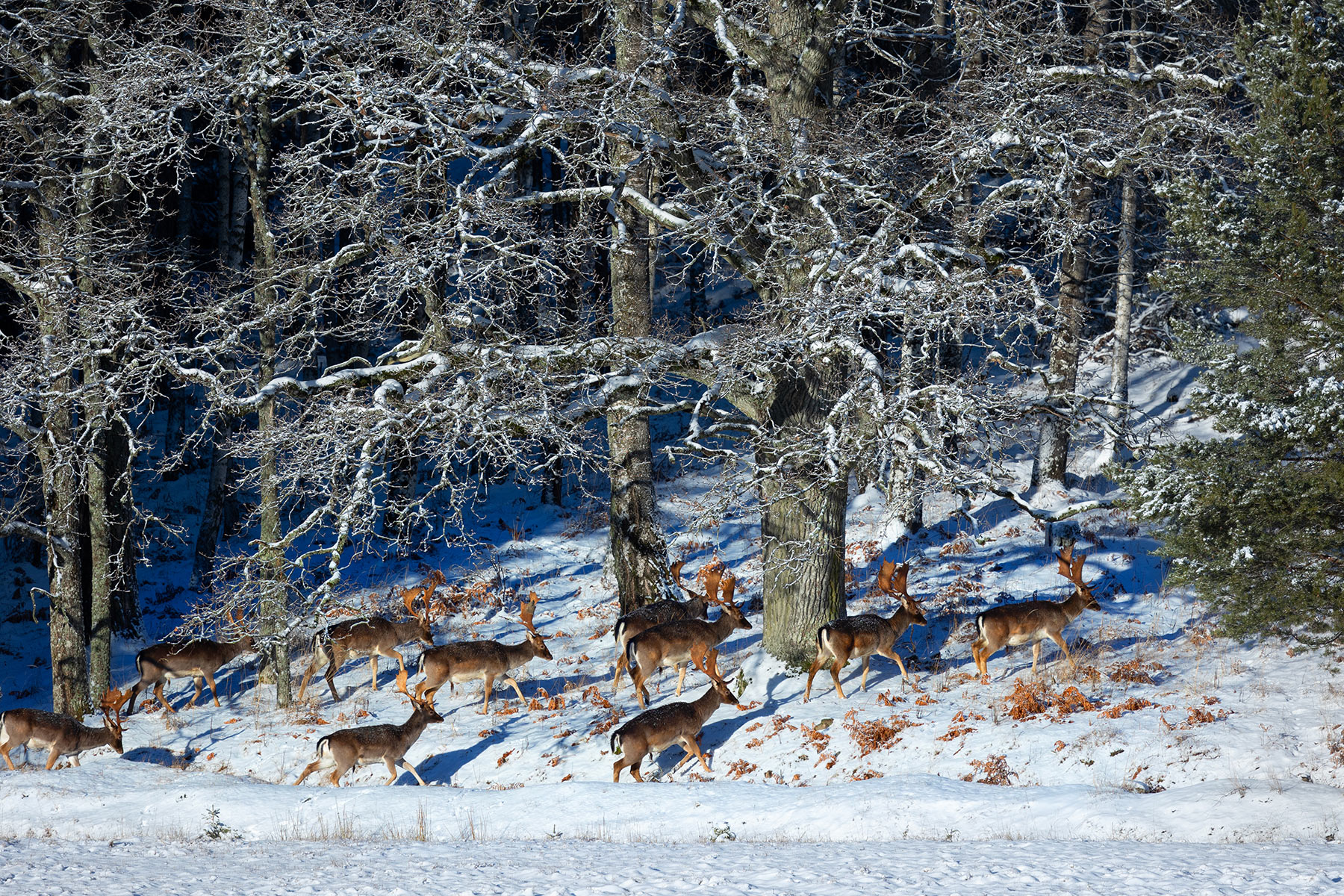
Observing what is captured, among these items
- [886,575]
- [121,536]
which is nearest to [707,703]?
[886,575]

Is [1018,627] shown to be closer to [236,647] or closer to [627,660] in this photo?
[627,660]

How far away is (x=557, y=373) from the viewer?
37.8 feet

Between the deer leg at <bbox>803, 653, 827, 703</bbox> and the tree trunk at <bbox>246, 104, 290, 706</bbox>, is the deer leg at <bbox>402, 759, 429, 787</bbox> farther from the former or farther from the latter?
the deer leg at <bbox>803, 653, 827, 703</bbox>

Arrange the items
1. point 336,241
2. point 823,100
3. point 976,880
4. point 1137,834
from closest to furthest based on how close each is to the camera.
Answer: point 976,880, point 1137,834, point 823,100, point 336,241

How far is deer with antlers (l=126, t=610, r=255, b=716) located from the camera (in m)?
13.9

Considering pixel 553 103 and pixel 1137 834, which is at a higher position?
pixel 553 103

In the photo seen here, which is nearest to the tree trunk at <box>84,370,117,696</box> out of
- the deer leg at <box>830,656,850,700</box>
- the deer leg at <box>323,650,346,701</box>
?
the deer leg at <box>323,650,346,701</box>

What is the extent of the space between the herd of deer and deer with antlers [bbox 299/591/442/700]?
0.02 metres

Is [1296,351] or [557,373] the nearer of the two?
[1296,351]

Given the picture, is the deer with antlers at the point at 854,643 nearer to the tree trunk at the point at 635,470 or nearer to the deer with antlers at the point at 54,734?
the tree trunk at the point at 635,470

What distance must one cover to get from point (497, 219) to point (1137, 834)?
306 inches

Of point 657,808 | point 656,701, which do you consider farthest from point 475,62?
point 657,808

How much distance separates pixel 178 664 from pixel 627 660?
6252 mm

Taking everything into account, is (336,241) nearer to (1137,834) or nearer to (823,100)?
(823,100)
